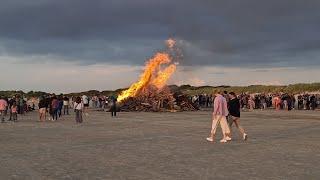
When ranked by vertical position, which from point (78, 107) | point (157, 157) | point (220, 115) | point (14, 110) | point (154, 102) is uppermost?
point (154, 102)

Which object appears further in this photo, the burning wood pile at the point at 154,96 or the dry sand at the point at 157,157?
the burning wood pile at the point at 154,96

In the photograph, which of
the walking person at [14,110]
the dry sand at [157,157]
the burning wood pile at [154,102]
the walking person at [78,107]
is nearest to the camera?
the dry sand at [157,157]

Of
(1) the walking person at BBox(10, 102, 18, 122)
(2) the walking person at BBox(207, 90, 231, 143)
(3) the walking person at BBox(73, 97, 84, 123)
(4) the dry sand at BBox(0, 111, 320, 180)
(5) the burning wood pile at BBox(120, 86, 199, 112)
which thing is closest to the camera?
(4) the dry sand at BBox(0, 111, 320, 180)

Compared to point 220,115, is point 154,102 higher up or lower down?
higher up

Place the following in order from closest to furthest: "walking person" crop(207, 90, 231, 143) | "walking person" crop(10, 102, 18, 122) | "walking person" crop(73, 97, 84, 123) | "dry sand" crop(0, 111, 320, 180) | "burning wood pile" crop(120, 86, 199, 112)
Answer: "dry sand" crop(0, 111, 320, 180) < "walking person" crop(207, 90, 231, 143) < "walking person" crop(73, 97, 84, 123) < "walking person" crop(10, 102, 18, 122) < "burning wood pile" crop(120, 86, 199, 112)

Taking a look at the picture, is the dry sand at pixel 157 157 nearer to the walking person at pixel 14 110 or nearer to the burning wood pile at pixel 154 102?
the walking person at pixel 14 110

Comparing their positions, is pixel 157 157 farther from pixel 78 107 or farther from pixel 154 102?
pixel 154 102

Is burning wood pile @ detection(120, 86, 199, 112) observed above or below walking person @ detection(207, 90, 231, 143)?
above

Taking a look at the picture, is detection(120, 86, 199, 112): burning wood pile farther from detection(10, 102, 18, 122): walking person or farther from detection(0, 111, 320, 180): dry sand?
detection(0, 111, 320, 180): dry sand

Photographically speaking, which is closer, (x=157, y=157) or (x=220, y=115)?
(x=157, y=157)

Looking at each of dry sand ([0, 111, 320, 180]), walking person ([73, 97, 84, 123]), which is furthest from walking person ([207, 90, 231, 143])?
walking person ([73, 97, 84, 123])

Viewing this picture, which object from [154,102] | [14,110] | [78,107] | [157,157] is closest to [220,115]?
[157,157]

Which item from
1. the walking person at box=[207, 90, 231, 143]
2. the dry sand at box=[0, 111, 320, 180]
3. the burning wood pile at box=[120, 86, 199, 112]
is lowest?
the dry sand at box=[0, 111, 320, 180]

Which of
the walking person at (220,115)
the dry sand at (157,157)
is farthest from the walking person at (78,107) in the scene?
the walking person at (220,115)
